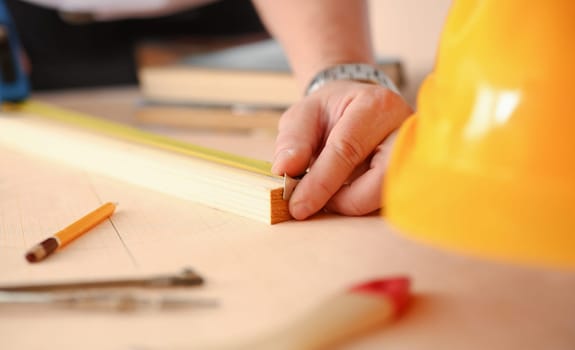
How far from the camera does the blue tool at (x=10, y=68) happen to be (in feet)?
3.55

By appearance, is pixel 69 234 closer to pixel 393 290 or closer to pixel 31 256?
pixel 31 256

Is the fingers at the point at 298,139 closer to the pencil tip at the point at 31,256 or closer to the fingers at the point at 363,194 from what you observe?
the fingers at the point at 363,194

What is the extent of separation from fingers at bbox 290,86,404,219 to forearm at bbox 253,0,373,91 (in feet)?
0.56

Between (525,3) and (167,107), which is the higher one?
(525,3)

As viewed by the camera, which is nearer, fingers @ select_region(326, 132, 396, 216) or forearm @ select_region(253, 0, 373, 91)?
fingers @ select_region(326, 132, 396, 216)

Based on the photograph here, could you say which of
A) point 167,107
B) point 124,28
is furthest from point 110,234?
point 124,28

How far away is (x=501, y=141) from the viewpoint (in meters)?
0.35

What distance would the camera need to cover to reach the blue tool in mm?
1082

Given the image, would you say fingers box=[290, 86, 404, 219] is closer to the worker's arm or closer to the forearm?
the worker's arm

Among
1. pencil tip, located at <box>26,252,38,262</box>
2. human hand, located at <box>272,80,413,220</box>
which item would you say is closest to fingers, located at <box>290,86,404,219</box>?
human hand, located at <box>272,80,413,220</box>

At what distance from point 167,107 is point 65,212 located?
456mm

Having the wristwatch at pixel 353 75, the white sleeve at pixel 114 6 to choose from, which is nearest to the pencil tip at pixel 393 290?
the wristwatch at pixel 353 75

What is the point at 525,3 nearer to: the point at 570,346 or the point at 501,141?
the point at 501,141

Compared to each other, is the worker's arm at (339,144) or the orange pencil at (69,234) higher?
the worker's arm at (339,144)
